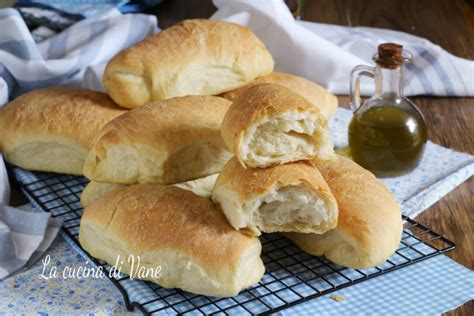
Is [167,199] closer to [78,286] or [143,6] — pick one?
[78,286]

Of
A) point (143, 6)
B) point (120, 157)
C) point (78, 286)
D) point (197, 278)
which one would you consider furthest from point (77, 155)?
point (143, 6)

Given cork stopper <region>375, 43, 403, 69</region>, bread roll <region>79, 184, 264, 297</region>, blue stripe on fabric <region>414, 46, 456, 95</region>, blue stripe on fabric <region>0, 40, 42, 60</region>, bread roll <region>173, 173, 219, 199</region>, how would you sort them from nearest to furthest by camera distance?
1. bread roll <region>79, 184, 264, 297</region>
2. bread roll <region>173, 173, 219, 199</region>
3. cork stopper <region>375, 43, 403, 69</region>
4. blue stripe on fabric <region>0, 40, 42, 60</region>
5. blue stripe on fabric <region>414, 46, 456, 95</region>

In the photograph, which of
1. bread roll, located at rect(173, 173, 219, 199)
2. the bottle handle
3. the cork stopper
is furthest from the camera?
the bottle handle

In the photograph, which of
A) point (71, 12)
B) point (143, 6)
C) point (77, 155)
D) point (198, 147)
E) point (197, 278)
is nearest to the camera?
point (197, 278)

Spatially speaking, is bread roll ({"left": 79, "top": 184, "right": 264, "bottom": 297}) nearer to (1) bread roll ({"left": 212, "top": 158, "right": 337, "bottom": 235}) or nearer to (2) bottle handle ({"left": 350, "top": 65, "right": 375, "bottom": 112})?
(1) bread roll ({"left": 212, "top": 158, "right": 337, "bottom": 235})

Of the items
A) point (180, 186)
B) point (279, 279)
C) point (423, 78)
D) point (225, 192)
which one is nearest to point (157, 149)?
point (180, 186)

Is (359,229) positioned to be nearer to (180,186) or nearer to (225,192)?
(225,192)

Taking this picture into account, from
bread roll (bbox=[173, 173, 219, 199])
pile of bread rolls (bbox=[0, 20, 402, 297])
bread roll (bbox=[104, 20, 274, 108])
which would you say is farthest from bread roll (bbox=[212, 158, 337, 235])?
bread roll (bbox=[104, 20, 274, 108])
